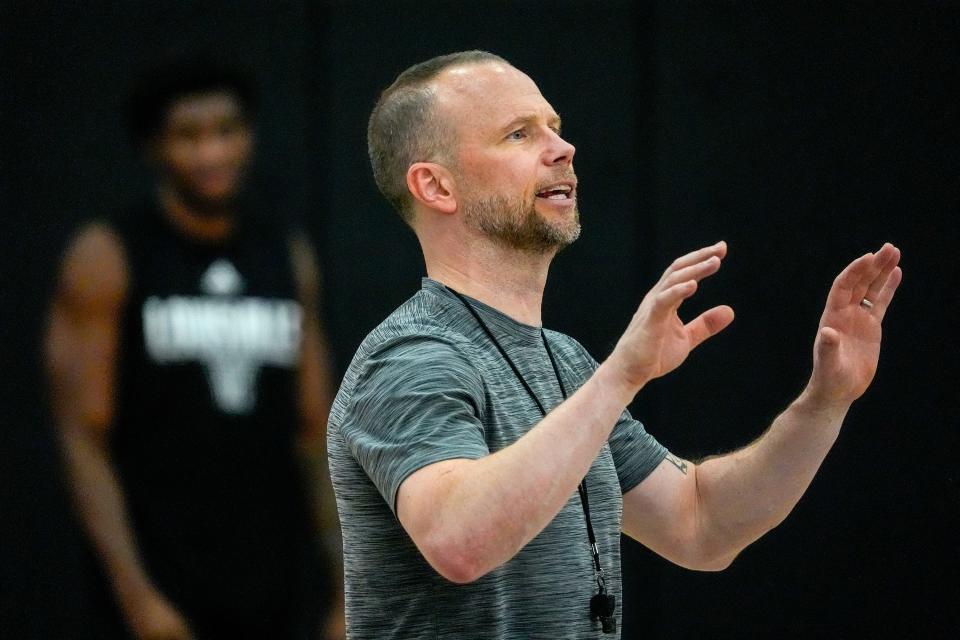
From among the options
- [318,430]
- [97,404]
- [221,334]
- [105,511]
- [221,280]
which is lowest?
[105,511]

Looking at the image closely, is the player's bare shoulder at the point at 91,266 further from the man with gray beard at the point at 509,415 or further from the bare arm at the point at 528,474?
the bare arm at the point at 528,474

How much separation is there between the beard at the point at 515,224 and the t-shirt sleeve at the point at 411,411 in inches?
10.0

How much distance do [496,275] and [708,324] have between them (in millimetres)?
377

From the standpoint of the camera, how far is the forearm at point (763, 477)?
195cm

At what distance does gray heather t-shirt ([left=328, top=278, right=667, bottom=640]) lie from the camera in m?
1.61

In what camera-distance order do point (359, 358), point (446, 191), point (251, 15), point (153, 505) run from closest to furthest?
1. point (359, 358)
2. point (446, 191)
3. point (153, 505)
4. point (251, 15)

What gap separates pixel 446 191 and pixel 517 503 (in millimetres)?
639

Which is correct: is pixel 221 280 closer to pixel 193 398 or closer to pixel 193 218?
pixel 193 218

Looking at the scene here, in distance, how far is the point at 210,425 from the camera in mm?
2623

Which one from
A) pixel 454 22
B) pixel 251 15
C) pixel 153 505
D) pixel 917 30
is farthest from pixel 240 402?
pixel 917 30

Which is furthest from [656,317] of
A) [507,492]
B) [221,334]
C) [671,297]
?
[221,334]

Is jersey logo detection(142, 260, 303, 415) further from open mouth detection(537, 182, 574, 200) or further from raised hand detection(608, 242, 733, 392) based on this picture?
raised hand detection(608, 242, 733, 392)

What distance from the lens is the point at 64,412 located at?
105 inches

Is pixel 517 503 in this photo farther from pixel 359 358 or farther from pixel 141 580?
pixel 141 580
